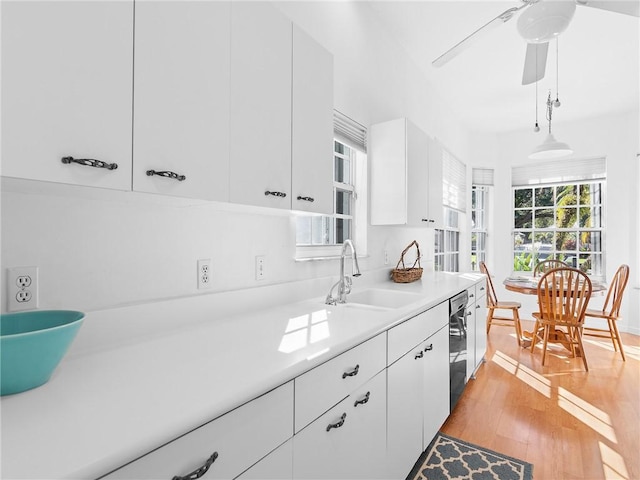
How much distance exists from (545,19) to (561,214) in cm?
437

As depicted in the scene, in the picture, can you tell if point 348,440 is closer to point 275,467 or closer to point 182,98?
point 275,467

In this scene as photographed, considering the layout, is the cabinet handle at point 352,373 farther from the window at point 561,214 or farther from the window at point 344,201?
the window at point 561,214

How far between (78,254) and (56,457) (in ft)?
2.16

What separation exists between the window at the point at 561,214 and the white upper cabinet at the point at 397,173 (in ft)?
11.9

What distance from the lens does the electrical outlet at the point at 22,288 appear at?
89 centimetres

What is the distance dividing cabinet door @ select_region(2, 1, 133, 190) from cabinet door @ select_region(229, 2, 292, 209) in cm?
36

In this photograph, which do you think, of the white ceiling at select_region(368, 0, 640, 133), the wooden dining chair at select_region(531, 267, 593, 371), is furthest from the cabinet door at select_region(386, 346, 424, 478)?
Result: the white ceiling at select_region(368, 0, 640, 133)

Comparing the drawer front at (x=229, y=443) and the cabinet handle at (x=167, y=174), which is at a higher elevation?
the cabinet handle at (x=167, y=174)

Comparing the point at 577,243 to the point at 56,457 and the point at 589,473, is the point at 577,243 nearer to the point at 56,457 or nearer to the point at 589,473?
the point at 589,473

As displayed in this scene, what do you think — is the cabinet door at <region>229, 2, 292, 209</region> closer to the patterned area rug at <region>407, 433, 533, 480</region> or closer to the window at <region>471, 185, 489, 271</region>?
the patterned area rug at <region>407, 433, 533, 480</region>

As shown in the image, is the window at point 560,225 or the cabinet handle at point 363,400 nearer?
the cabinet handle at point 363,400

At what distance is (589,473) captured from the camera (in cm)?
183

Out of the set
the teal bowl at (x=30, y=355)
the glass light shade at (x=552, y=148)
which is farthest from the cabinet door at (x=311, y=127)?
the glass light shade at (x=552, y=148)

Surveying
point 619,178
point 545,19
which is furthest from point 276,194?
point 619,178
